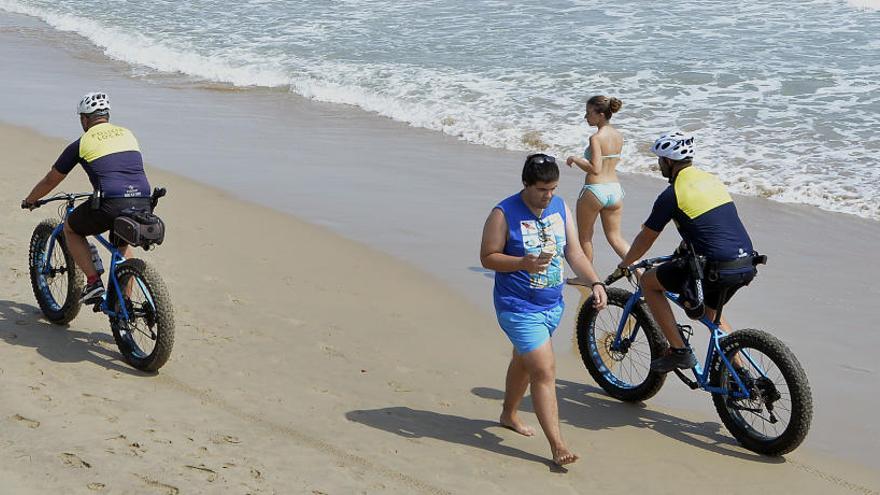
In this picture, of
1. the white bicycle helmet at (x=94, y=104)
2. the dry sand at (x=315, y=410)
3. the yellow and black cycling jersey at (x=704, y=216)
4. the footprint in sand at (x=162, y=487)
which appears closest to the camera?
the footprint in sand at (x=162, y=487)

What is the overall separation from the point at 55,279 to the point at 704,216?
457 cm

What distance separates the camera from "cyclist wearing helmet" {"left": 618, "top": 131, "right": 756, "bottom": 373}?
5.91 meters

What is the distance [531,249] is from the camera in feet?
17.9

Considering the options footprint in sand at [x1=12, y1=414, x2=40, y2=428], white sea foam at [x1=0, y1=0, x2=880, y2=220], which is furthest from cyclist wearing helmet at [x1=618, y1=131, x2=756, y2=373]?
white sea foam at [x1=0, y1=0, x2=880, y2=220]

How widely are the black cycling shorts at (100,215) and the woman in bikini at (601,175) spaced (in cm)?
349

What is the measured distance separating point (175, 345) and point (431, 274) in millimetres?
2625

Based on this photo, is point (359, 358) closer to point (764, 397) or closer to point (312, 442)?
point (312, 442)

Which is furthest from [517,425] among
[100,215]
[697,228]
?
[100,215]

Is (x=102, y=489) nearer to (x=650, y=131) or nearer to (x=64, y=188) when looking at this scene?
(x=64, y=188)

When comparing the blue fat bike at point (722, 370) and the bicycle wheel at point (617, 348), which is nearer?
the blue fat bike at point (722, 370)

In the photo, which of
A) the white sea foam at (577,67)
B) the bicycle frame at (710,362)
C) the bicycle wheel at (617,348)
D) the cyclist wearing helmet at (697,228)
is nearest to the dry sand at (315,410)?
the bicycle wheel at (617,348)

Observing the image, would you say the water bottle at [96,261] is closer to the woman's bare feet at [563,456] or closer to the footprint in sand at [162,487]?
the footprint in sand at [162,487]

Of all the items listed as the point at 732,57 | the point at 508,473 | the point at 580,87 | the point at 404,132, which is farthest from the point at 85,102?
the point at 732,57

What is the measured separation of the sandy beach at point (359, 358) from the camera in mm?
5449
